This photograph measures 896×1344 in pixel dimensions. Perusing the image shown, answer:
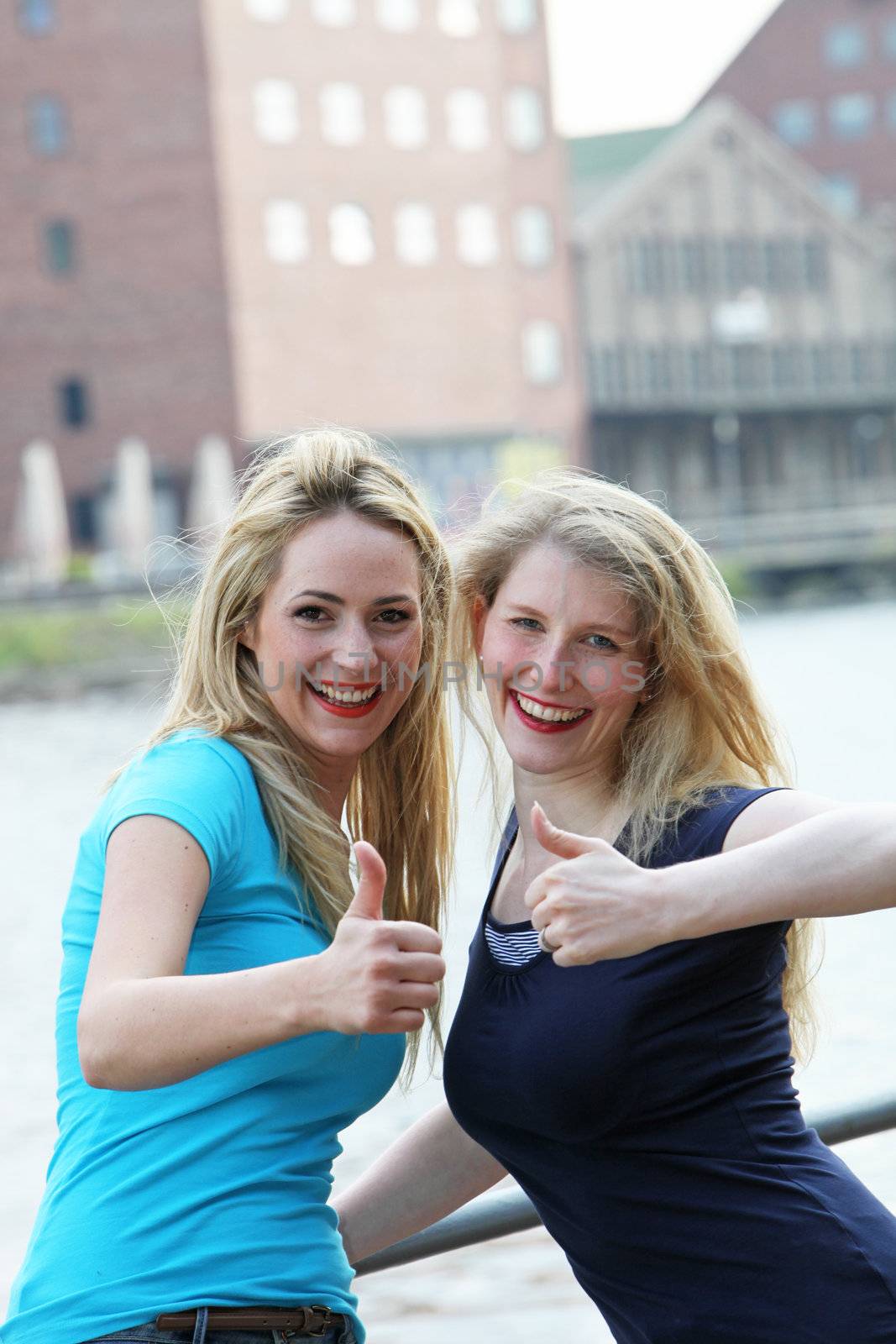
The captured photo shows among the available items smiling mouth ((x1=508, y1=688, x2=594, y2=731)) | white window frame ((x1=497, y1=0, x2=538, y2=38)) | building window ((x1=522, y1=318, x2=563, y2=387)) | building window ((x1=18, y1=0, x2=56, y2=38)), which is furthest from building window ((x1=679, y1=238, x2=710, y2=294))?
smiling mouth ((x1=508, y1=688, x2=594, y2=731))

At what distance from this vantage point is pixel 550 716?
2135 mm

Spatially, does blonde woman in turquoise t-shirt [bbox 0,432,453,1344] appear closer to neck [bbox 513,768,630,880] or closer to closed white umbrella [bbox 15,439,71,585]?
neck [bbox 513,768,630,880]

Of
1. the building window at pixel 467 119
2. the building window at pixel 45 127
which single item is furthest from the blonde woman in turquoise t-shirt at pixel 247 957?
the building window at pixel 467 119

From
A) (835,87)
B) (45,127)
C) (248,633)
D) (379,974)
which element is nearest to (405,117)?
(45,127)

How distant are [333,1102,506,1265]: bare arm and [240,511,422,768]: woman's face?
0.51 meters

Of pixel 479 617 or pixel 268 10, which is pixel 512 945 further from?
pixel 268 10

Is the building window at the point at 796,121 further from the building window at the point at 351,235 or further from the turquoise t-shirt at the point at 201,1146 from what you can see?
the turquoise t-shirt at the point at 201,1146

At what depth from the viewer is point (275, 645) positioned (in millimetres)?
2164

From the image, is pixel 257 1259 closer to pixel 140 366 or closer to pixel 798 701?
pixel 798 701

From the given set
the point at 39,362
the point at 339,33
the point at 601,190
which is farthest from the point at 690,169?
the point at 39,362

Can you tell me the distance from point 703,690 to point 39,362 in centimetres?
4354

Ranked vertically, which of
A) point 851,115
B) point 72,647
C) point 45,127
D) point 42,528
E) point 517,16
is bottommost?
point 72,647

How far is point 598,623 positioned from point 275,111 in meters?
44.6

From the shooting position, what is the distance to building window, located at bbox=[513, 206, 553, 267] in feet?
159
